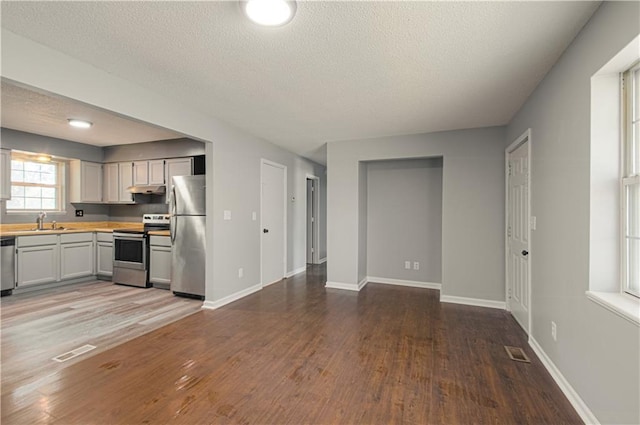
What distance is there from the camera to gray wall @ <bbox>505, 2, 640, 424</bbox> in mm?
1460

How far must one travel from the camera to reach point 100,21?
1795 millimetres

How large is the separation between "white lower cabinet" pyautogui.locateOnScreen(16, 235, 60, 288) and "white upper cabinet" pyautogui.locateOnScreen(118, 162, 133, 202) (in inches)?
46.0

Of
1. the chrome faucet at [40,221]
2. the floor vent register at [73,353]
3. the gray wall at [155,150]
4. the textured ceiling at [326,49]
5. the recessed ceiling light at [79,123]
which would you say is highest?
the recessed ceiling light at [79,123]

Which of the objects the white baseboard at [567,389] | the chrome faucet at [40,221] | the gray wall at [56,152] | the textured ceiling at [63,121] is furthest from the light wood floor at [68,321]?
the white baseboard at [567,389]

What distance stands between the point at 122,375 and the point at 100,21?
2429 mm

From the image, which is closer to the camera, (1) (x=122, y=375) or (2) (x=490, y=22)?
(2) (x=490, y=22)

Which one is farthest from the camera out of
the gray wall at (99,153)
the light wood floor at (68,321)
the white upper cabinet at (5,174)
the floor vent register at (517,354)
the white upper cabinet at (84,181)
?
the white upper cabinet at (84,181)

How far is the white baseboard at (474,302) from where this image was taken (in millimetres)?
3859

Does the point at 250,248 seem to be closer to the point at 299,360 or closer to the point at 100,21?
the point at 299,360

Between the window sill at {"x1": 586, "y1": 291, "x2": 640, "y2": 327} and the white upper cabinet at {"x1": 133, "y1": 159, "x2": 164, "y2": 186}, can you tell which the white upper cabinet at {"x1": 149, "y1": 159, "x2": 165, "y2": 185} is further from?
the window sill at {"x1": 586, "y1": 291, "x2": 640, "y2": 327}

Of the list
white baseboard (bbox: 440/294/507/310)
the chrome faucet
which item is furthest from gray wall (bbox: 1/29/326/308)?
the chrome faucet

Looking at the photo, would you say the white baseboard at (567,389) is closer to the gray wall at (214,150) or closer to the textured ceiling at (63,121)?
the gray wall at (214,150)

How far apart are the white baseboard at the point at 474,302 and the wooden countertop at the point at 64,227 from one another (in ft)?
17.9

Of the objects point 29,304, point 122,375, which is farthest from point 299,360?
point 29,304
